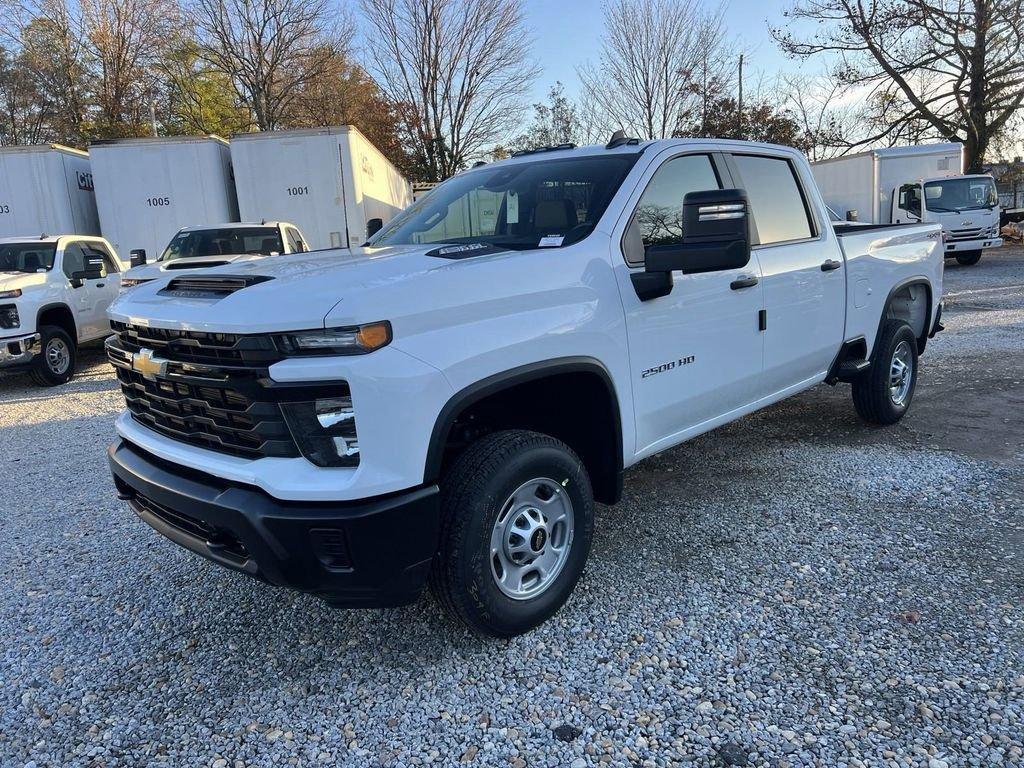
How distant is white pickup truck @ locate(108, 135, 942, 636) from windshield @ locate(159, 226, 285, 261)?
7574 millimetres

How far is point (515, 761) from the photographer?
7.51ft

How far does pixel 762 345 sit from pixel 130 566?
356cm

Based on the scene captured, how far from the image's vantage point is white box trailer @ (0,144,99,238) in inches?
543

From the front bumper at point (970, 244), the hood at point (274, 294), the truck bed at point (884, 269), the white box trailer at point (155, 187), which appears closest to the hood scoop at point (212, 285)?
the hood at point (274, 294)

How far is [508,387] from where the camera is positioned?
8.80 ft

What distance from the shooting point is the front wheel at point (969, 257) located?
20.1 meters

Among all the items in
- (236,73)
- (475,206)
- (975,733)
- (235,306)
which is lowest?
(975,733)

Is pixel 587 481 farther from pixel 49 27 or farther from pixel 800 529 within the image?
pixel 49 27

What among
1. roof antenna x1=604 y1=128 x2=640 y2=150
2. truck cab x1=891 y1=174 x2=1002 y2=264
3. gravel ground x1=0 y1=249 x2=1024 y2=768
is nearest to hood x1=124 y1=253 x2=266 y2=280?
gravel ground x1=0 y1=249 x2=1024 y2=768

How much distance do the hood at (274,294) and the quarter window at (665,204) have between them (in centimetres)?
96

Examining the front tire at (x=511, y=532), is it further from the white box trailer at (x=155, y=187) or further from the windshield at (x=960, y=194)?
the windshield at (x=960, y=194)

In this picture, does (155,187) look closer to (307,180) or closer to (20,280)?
(307,180)

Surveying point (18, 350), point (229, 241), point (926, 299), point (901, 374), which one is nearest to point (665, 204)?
point (901, 374)

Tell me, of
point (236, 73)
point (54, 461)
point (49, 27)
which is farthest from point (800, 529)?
point (49, 27)
